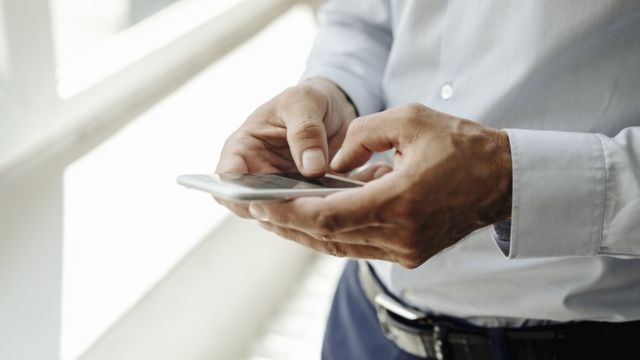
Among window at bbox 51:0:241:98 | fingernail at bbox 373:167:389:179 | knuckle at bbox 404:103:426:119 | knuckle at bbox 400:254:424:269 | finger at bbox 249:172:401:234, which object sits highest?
knuckle at bbox 404:103:426:119

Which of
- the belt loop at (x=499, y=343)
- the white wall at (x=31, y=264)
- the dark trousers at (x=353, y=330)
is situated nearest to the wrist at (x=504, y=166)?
the belt loop at (x=499, y=343)

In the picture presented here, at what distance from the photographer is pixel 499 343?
0.81 meters

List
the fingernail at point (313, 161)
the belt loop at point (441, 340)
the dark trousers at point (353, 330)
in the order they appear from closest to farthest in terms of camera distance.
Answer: the fingernail at point (313, 161)
the belt loop at point (441, 340)
the dark trousers at point (353, 330)

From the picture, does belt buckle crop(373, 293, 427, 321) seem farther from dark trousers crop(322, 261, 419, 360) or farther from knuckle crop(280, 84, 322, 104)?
knuckle crop(280, 84, 322, 104)

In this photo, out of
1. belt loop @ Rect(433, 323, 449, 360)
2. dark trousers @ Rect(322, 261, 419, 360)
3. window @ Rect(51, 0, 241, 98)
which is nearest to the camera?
belt loop @ Rect(433, 323, 449, 360)

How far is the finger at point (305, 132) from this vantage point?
0.72 m

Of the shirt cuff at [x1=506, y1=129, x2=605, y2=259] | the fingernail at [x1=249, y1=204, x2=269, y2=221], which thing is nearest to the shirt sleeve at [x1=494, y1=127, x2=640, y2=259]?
the shirt cuff at [x1=506, y1=129, x2=605, y2=259]

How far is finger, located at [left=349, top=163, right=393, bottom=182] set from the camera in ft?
2.54

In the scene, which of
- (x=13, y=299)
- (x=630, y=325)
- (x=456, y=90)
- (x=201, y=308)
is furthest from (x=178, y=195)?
(x=630, y=325)

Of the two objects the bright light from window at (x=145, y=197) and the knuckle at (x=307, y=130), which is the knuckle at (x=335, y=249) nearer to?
the knuckle at (x=307, y=130)

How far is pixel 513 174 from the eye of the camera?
0.64m

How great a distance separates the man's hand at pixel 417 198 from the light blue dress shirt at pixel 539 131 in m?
0.03

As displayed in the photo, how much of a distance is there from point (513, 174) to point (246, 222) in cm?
109

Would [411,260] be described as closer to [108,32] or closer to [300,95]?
[300,95]
